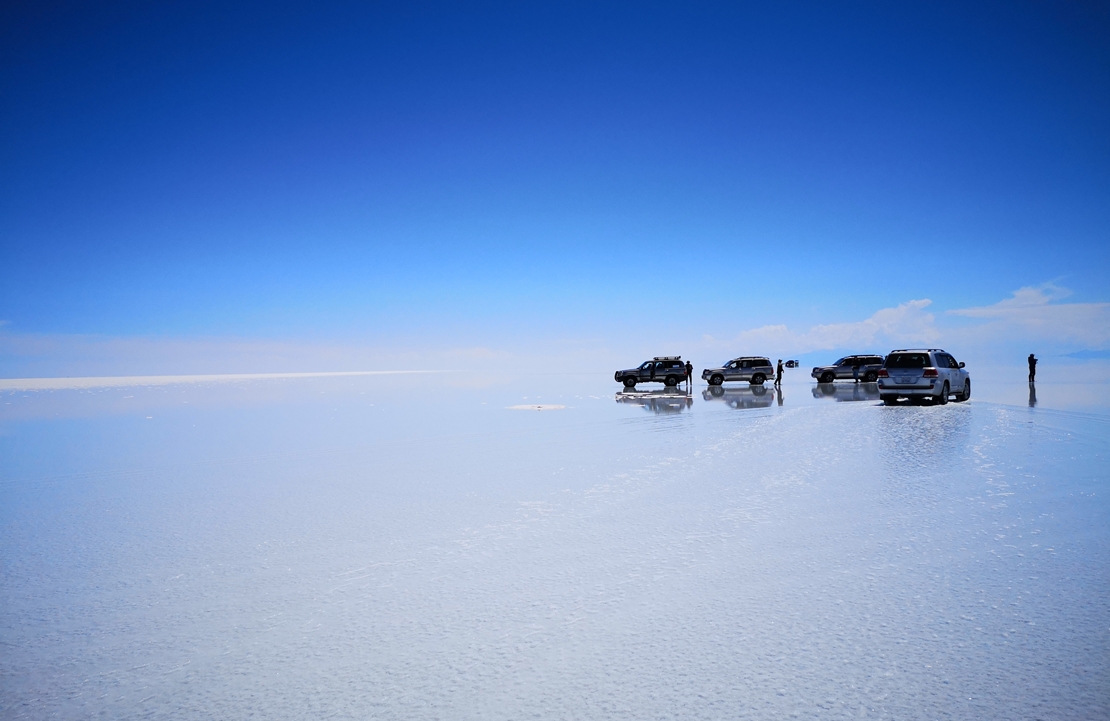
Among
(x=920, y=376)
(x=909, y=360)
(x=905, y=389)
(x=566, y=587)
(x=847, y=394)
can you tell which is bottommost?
(x=566, y=587)

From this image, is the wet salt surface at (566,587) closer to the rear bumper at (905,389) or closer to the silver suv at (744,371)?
the rear bumper at (905,389)

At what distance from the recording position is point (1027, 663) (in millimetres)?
4340

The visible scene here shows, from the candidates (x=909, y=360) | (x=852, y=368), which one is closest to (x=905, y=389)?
(x=909, y=360)

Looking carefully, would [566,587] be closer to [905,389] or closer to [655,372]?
[905,389]

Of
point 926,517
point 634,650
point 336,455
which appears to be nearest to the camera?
point 634,650

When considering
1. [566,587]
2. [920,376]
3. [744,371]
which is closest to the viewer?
[566,587]

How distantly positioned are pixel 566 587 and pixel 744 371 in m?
46.2

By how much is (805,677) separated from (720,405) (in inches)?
979

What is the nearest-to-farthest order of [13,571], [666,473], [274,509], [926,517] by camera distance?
[13,571]
[926,517]
[274,509]
[666,473]

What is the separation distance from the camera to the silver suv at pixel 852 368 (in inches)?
1969

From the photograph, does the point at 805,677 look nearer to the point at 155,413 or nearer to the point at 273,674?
the point at 273,674

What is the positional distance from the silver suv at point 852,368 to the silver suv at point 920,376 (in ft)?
75.9

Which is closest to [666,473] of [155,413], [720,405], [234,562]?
[234,562]

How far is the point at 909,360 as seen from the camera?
86.9ft
